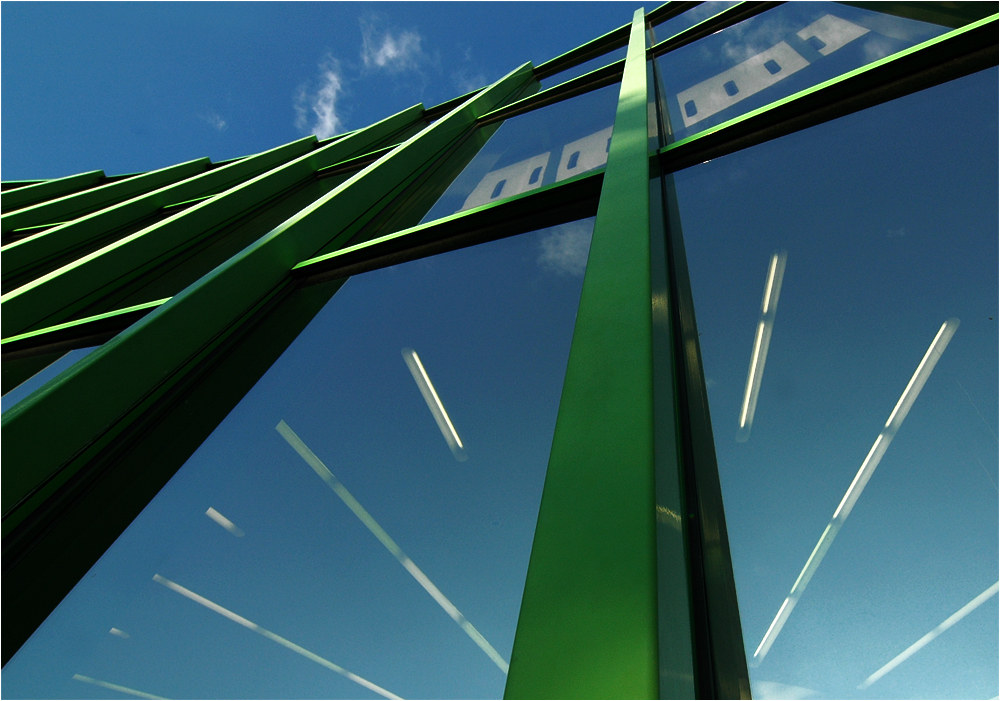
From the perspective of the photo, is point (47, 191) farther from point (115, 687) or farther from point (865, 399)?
point (865, 399)

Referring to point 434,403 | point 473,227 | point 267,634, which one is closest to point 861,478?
point 434,403

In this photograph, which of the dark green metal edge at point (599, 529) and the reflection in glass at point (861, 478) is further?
the reflection in glass at point (861, 478)

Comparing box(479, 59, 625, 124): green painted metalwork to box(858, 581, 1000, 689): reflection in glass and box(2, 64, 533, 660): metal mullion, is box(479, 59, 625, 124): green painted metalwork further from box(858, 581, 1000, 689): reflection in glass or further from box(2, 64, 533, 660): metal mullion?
box(858, 581, 1000, 689): reflection in glass

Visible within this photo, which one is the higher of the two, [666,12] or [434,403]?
[666,12]

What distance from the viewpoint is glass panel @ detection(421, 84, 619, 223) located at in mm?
2791

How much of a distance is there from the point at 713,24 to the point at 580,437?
5.06m

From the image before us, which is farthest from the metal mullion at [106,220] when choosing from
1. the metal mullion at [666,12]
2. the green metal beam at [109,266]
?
the metal mullion at [666,12]

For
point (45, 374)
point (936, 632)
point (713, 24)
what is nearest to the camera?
point (936, 632)

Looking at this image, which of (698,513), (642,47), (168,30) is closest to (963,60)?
(698,513)

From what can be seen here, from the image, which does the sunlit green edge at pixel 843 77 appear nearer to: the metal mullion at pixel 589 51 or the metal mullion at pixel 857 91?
the metal mullion at pixel 857 91

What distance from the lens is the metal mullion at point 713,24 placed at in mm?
4312

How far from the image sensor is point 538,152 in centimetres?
337

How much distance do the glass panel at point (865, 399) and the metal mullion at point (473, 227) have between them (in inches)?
20.7

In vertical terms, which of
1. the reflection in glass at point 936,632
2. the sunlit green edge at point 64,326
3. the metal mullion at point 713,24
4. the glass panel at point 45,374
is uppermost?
the metal mullion at point 713,24
